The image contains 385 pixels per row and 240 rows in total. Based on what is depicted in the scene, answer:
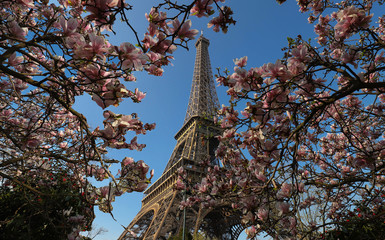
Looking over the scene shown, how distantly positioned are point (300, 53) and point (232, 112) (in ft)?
3.77

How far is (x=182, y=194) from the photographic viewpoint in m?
9.62

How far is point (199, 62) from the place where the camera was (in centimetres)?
3547

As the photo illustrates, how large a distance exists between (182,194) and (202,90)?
23.7 meters

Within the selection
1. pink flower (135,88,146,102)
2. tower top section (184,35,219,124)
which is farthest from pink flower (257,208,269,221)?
tower top section (184,35,219,124)

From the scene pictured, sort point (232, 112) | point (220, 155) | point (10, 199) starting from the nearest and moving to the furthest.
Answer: point (232, 112)
point (220, 155)
point (10, 199)

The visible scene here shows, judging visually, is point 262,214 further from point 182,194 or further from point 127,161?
point 182,194

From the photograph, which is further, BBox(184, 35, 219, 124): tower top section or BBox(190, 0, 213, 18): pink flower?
BBox(184, 35, 219, 124): tower top section

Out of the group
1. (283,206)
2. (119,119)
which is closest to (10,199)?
(119,119)

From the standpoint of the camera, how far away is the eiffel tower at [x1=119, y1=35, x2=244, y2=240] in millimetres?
17453

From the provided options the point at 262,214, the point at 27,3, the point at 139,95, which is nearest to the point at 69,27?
the point at 139,95

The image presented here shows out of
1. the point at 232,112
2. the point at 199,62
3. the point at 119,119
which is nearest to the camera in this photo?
the point at 119,119

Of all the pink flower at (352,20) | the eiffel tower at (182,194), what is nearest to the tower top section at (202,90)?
the eiffel tower at (182,194)

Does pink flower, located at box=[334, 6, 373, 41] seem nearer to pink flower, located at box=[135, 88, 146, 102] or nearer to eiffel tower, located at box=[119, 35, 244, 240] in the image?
pink flower, located at box=[135, 88, 146, 102]

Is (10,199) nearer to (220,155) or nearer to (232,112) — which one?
(220,155)
